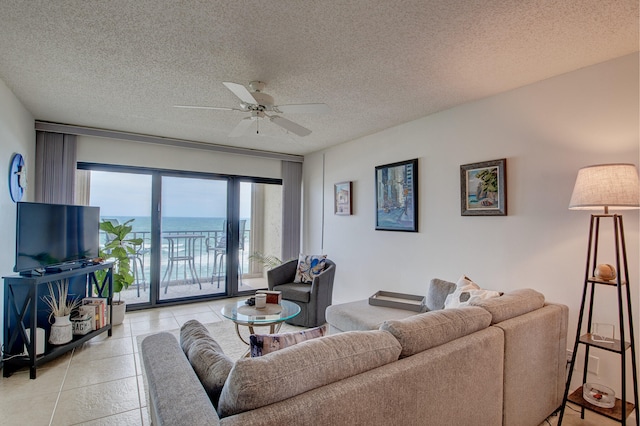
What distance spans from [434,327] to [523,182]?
72.4 inches

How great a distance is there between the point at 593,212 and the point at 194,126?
4095mm

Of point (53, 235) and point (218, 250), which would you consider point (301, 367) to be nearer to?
point (53, 235)

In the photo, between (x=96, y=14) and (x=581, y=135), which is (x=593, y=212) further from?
(x=96, y=14)

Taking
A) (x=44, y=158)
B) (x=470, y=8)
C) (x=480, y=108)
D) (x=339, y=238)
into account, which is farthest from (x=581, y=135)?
(x=44, y=158)

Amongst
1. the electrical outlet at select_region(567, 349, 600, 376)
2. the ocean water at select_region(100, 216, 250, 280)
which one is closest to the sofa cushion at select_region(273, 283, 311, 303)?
the ocean water at select_region(100, 216, 250, 280)

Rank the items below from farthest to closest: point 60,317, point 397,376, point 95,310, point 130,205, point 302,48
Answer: point 130,205
point 95,310
point 60,317
point 302,48
point 397,376

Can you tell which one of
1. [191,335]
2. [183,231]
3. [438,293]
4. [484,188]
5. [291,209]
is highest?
[484,188]

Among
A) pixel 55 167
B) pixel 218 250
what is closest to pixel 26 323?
pixel 55 167

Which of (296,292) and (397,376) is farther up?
(397,376)

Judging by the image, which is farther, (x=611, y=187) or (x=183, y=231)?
(x=183, y=231)

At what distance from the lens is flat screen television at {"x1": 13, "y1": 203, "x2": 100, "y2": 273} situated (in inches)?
108

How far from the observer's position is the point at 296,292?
389 cm

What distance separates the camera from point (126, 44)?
212 centimetres

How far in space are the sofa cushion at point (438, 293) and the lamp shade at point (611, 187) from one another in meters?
1.24
